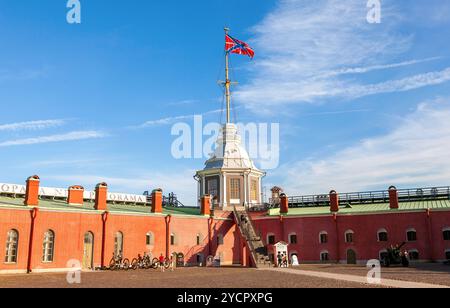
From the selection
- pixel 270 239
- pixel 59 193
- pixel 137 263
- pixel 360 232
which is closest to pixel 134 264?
pixel 137 263

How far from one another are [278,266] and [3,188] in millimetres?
27772

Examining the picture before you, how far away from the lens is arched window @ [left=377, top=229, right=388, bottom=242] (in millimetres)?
40562

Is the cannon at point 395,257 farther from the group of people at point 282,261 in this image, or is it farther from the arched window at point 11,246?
the arched window at point 11,246

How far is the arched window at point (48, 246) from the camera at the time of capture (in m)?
32.2

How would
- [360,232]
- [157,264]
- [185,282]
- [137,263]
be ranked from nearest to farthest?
[185,282]
[137,263]
[157,264]
[360,232]

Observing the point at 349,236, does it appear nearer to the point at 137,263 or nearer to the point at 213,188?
the point at 213,188

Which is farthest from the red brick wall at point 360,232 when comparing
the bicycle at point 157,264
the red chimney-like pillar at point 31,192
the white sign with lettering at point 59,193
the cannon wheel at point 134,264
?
the red chimney-like pillar at point 31,192

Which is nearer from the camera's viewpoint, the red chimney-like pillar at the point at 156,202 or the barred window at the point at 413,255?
the barred window at the point at 413,255

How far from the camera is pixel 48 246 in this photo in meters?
32.5

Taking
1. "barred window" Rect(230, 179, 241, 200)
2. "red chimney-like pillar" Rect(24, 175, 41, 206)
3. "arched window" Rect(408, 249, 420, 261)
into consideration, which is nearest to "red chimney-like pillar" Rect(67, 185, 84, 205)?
"red chimney-like pillar" Rect(24, 175, 41, 206)

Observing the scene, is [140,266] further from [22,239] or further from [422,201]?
[422,201]

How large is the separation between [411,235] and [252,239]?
14.4 meters

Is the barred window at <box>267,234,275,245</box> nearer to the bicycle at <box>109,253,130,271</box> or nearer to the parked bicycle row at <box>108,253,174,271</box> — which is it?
the parked bicycle row at <box>108,253,174,271</box>

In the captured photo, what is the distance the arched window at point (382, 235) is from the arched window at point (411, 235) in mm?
1877
